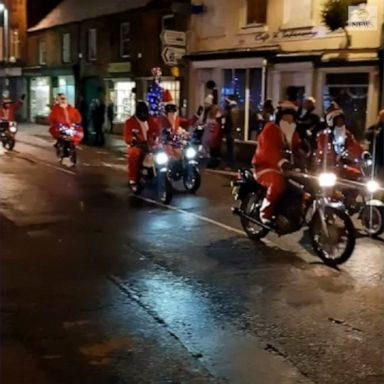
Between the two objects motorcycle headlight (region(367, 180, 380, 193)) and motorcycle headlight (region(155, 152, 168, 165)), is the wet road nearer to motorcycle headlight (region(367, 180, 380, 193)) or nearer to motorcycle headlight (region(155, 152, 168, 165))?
motorcycle headlight (region(367, 180, 380, 193))

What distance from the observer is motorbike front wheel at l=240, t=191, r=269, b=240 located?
1027 centimetres

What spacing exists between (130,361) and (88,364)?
1.00ft

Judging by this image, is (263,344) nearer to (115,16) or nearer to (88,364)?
(88,364)

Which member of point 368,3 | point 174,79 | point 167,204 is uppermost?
point 368,3

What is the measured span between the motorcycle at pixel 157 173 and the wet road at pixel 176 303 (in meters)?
1.03

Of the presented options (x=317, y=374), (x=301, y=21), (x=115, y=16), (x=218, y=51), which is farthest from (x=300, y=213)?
(x=115, y=16)

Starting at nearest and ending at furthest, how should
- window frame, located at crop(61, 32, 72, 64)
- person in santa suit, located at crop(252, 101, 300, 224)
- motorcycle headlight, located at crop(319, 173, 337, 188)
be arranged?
motorcycle headlight, located at crop(319, 173, 337, 188) → person in santa suit, located at crop(252, 101, 300, 224) → window frame, located at crop(61, 32, 72, 64)

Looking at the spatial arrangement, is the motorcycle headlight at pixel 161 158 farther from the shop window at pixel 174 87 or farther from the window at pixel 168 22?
the window at pixel 168 22

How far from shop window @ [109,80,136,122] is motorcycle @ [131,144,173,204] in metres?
18.1

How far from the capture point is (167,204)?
1341 centimetres

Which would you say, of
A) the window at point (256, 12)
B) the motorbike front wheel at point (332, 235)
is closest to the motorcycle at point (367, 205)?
the motorbike front wheel at point (332, 235)

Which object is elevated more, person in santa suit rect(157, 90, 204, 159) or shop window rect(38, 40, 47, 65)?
shop window rect(38, 40, 47, 65)

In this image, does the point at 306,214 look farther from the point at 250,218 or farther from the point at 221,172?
the point at 221,172

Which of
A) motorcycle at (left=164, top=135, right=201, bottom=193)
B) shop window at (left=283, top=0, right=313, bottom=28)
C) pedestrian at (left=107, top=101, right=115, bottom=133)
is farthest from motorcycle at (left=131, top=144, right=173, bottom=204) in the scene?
pedestrian at (left=107, top=101, right=115, bottom=133)
